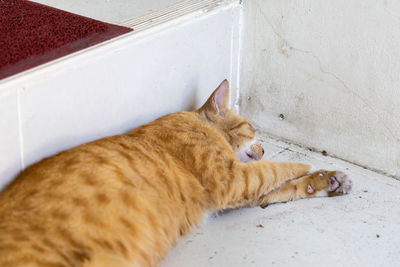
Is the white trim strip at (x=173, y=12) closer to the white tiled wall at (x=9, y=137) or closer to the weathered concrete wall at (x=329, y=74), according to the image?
the weathered concrete wall at (x=329, y=74)

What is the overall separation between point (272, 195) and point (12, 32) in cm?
142

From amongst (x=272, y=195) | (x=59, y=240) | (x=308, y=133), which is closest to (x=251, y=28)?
(x=308, y=133)

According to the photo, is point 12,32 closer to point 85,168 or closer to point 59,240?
point 85,168

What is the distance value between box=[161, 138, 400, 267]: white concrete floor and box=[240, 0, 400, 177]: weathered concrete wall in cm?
27

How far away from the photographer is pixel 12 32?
2.64m

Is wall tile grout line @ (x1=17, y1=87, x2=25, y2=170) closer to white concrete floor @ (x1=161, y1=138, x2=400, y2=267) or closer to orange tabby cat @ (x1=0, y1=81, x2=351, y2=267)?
orange tabby cat @ (x1=0, y1=81, x2=351, y2=267)

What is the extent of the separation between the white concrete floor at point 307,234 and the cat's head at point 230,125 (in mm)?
322

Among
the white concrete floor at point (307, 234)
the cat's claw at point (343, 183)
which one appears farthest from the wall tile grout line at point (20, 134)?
the cat's claw at point (343, 183)

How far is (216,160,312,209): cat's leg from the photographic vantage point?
8.36 ft

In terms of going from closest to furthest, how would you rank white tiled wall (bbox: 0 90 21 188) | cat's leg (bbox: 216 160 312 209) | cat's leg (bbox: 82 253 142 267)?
cat's leg (bbox: 82 253 142 267) < white tiled wall (bbox: 0 90 21 188) < cat's leg (bbox: 216 160 312 209)

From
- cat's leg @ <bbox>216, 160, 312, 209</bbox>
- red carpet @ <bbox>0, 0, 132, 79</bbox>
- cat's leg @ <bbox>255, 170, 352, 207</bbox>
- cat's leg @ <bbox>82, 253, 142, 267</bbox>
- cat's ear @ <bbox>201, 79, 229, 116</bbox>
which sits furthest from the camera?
cat's ear @ <bbox>201, 79, 229, 116</bbox>

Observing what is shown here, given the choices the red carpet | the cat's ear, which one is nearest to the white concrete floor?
the cat's ear

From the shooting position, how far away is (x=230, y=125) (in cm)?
289

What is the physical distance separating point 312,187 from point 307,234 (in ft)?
1.00
